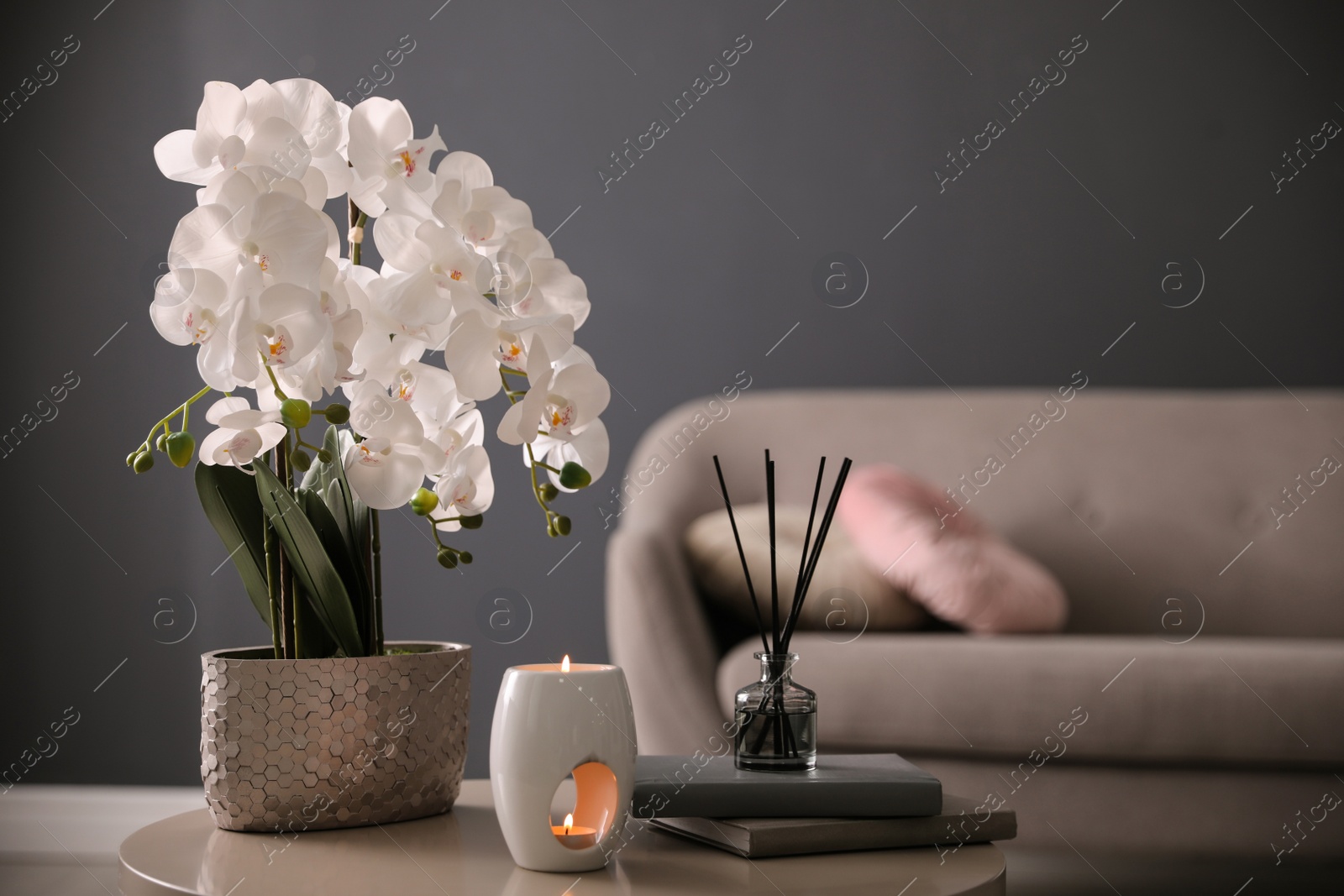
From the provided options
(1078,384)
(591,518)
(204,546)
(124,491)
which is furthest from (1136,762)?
(124,491)

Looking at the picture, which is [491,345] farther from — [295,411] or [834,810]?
[834,810]

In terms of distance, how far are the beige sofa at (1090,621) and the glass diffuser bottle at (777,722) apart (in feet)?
2.38

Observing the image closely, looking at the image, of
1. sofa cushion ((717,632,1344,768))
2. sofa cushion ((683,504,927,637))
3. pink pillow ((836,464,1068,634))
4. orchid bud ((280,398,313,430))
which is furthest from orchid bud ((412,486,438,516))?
pink pillow ((836,464,1068,634))

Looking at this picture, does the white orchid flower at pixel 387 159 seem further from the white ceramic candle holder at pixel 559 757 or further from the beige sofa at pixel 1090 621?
the beige sofa at pixel 1090 621

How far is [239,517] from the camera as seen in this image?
84cm

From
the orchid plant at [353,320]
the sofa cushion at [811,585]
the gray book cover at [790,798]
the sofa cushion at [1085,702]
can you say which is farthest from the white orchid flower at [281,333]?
the sofa cushion at [811,585]

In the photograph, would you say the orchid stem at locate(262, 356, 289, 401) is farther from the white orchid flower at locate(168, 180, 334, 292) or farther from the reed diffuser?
the reed diffuser

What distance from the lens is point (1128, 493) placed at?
212 centimetres

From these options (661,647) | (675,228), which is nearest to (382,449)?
(661,647)

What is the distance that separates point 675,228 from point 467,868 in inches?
79.1

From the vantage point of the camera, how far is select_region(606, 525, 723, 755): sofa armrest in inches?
64.4

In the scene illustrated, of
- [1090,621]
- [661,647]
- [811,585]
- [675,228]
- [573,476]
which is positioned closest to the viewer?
[573,476]

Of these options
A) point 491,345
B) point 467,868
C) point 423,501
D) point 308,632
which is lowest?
point 467,868

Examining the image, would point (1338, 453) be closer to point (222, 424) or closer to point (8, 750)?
point (222, 424)
